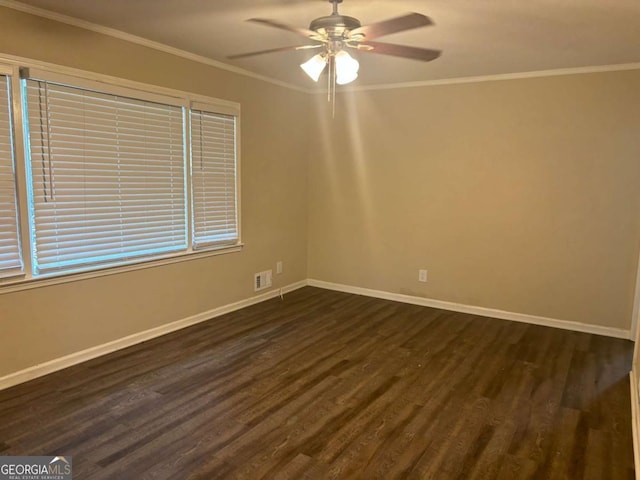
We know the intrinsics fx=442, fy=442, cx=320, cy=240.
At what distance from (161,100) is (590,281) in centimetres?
401

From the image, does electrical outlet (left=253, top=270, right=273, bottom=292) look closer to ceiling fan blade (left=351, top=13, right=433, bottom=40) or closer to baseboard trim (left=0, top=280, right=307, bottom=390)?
baseboard trim (left=0, top=280, right=307, bottom=390)

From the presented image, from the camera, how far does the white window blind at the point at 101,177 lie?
2875 mm

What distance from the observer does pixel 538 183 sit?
13.4 feet

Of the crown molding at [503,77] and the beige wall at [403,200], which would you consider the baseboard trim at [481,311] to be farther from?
the crown molding at [503,77]

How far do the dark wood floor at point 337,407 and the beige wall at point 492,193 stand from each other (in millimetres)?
603

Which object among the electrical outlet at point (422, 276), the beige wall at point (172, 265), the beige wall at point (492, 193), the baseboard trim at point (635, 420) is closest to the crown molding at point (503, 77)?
the beige wall at point (492, 193)

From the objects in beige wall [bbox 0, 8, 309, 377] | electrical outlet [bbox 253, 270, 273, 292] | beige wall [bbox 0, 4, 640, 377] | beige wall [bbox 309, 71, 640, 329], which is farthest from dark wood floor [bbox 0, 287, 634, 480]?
electrical outlet [bbox 253, 270, 273, 292]

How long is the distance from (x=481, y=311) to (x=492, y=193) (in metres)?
1.20

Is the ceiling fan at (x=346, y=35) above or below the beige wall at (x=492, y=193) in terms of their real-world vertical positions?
above

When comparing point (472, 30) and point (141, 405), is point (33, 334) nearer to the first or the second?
point (141, 405)

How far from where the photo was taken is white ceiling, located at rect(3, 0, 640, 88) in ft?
8.23

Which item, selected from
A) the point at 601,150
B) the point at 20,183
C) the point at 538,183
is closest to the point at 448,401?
the point at 538,183

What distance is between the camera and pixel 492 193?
431 cm

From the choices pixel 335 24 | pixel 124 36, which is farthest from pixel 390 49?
pixel 124 36
